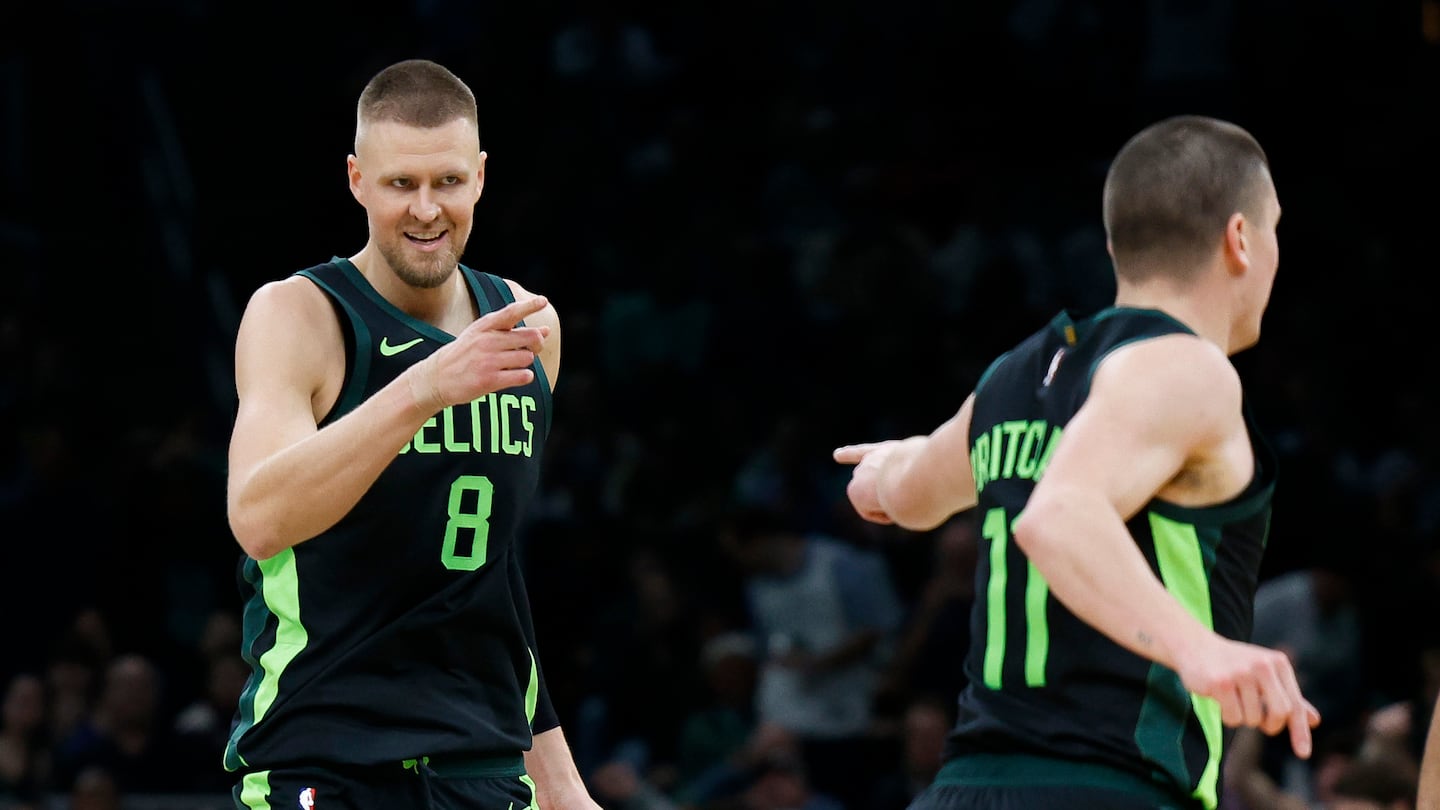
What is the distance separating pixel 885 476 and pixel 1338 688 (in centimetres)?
562

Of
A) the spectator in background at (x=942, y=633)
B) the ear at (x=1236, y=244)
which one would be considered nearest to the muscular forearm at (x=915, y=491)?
the ear at (x=1236, y=244)

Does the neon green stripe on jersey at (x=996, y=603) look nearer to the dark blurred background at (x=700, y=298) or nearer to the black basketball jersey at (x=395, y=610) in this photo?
the black basketball jersey at (x=395, y=610)

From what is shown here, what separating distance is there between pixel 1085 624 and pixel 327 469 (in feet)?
5.07

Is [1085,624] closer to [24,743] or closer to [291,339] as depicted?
[291,339]

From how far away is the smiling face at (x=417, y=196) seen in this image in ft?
15.1

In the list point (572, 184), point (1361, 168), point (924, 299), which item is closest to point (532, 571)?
point (924, 299)

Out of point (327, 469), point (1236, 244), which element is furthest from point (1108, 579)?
point (327, 469)

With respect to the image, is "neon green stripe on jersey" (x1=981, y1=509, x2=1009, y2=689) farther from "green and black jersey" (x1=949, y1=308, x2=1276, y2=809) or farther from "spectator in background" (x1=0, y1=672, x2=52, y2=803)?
"spectator in background" (x1=0, y1=672, x2=52, y2=803)

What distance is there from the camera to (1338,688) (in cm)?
930

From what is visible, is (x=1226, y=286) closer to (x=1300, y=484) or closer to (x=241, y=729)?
(x=241, y=729)

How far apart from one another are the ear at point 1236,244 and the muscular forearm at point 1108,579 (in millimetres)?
629

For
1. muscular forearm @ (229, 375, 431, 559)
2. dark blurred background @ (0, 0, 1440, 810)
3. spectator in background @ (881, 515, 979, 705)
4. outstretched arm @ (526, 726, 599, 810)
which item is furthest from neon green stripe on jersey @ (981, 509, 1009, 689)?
spectator in background @ (881, 515, 979, 705)

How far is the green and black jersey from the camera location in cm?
360

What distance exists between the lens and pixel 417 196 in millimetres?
4617
